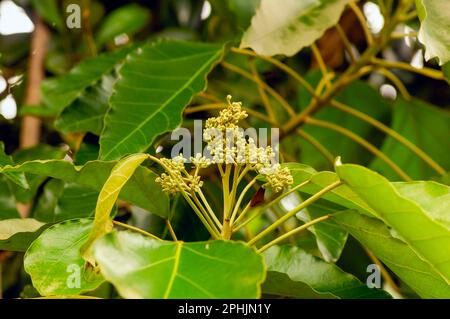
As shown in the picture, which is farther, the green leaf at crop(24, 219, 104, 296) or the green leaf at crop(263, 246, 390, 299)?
the green leaf at crop(263, 246, 390, 299)

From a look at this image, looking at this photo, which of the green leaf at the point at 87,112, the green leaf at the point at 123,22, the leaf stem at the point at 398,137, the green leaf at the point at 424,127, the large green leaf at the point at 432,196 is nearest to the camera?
the large green leaf at the point at 432,196

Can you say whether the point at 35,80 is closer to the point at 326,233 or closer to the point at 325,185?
A: the point at 326,233

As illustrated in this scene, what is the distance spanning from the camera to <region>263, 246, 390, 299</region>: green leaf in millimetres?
751

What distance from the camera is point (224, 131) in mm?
660

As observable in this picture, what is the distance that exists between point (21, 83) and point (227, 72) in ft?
2.05

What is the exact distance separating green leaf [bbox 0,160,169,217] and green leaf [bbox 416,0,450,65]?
354 millimetres

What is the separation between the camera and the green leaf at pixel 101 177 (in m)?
0.70

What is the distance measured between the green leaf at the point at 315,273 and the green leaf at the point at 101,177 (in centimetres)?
15

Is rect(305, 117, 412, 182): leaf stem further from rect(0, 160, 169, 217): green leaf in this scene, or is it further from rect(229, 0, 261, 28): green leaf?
rect(0, 160, 169, 217): green leaf

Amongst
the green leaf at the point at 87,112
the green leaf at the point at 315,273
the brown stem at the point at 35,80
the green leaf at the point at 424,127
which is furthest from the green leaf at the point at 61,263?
the green leaf at the point at 424,127

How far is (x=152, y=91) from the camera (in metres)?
0.97

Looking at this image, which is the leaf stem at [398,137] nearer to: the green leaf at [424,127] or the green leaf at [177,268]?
the green leaf at [424,127]

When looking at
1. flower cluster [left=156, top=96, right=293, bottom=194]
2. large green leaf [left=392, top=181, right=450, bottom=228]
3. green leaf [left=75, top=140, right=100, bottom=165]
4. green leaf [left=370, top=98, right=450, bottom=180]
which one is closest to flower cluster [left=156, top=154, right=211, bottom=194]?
flower cluster [left=156, top=96, right=293, bottom=194]

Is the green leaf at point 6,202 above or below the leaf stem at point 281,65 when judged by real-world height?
below
